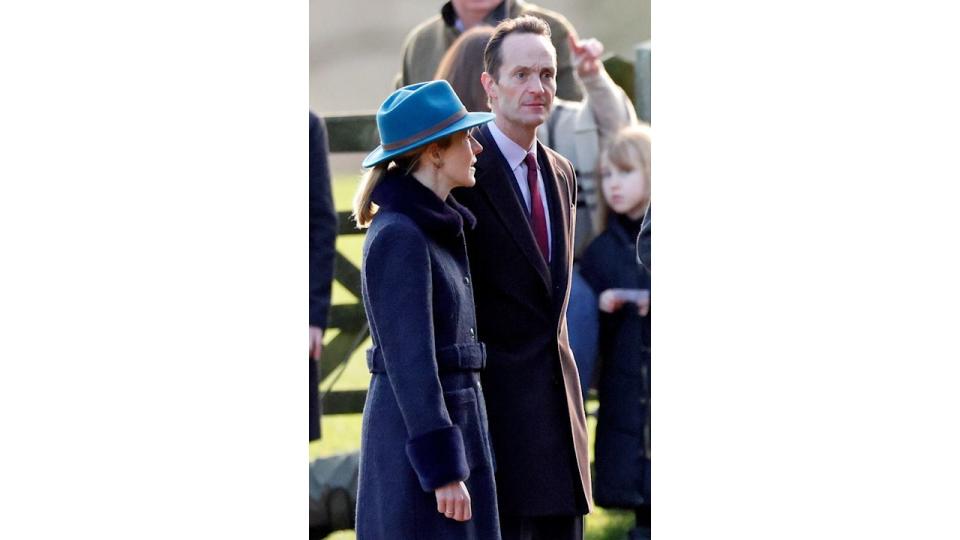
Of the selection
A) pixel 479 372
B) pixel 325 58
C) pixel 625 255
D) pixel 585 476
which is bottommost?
pixel 585 476

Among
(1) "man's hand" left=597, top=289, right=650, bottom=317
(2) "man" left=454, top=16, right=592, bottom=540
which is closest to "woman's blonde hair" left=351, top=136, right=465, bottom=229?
(2) "man" left=454, top=16, right=592, bottom=540

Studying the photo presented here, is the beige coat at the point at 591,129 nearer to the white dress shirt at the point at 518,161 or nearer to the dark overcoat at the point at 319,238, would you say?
the white dress shirt at the point at 518,161

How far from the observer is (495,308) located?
5.25 metres

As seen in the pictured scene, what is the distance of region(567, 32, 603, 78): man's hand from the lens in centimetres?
562

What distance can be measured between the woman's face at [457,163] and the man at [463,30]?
64 centimetres

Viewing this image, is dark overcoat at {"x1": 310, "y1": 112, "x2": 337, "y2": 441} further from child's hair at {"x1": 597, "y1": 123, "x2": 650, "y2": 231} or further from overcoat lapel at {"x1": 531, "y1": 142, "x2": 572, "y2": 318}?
child's hair at {"x1": 597, "y1": 123, "x2": 650, "y2": 231}

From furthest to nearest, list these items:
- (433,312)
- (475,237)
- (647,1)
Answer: (647,1) < (475,237) < (433,312)

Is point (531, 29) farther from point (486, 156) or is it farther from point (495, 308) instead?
point (495, 308)

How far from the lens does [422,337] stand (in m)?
4.78

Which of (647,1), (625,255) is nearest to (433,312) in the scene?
(625,255)

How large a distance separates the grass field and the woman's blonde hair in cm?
65

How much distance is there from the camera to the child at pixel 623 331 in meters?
5.66

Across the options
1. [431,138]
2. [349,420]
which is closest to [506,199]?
[431,138]
